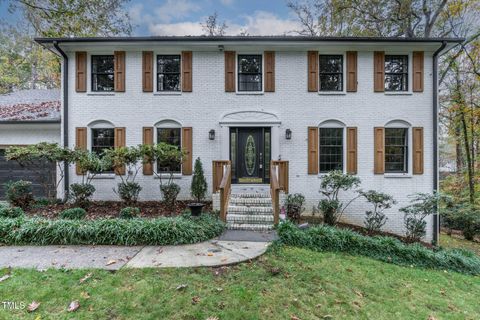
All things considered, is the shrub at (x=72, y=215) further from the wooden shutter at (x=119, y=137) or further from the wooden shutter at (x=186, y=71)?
the wooden shutter at (x=186, y=71)

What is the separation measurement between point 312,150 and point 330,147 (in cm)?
74

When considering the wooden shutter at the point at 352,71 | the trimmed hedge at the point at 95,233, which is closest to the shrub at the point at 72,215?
the trimmed hedge at the point at 95,233

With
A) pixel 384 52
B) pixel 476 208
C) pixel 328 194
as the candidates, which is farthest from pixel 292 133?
pixel 476 208

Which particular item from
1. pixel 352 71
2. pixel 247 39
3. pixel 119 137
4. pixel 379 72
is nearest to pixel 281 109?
pixel 247 39

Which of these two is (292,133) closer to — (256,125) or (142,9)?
(256,125)

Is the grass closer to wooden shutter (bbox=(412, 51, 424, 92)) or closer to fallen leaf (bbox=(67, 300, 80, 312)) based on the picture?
wooden shutter (bbox=(412, 51, 424, 92))

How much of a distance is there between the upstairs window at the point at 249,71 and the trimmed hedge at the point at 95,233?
19.0 ft

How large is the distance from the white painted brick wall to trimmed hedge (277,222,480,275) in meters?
3.42

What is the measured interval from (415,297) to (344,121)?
628 centimetres

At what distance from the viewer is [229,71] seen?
29.1 feet

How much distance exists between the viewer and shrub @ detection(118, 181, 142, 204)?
8.23m

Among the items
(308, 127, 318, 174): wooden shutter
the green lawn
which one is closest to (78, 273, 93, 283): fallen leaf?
Result: the green lawn

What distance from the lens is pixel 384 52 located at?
882 centimetres

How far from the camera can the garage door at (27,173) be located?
9386mm
